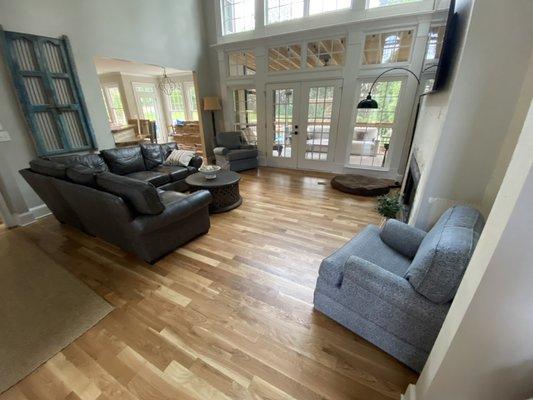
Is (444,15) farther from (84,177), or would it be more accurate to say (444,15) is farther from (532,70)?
(84,177)

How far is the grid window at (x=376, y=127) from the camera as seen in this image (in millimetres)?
4211

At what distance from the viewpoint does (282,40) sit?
4.80 metres

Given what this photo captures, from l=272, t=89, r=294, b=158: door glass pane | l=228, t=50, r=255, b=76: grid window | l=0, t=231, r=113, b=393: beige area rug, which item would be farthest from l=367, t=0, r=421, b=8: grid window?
l=0, t=231, r=113, b=393: beige area rug

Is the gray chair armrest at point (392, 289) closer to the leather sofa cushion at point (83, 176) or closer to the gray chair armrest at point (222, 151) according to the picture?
the leather sofa cushion at point (83, 176)

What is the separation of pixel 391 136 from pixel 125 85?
8528 mm

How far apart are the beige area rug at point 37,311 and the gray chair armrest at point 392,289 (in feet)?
6.15

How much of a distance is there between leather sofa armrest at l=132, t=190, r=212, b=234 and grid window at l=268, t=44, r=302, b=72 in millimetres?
4020

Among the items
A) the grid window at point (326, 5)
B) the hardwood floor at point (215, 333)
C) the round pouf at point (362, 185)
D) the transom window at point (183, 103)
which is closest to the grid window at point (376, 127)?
the round pouf at point (362, 185)

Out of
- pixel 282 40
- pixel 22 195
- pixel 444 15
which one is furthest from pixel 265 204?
pixel 444 15

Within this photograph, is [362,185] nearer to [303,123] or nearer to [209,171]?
[303,123]

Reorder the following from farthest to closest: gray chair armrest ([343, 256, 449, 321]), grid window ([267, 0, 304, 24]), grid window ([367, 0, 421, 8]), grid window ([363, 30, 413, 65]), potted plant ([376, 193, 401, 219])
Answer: grid window ([267, 0, 304, 24]) → grid window ([363, 30, 413, 65]) → grid window ([367, 0, 421, 8]) → potted plant ([376, 193, 401, 219]) → gray chair armrest ([343, 256, 449, 321])

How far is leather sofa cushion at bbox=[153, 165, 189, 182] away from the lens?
12.1 ft

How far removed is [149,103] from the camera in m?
8.60

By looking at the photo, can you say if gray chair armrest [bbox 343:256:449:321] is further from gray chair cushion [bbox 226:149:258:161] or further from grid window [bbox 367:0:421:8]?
grid window [bbox 367:0:421:8]
